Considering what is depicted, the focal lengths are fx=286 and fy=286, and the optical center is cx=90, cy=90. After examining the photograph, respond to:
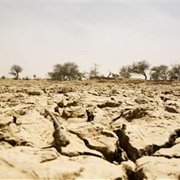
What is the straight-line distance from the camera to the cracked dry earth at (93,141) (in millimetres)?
3217

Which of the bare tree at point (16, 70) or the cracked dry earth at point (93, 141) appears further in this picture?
the bare tree at point (16, 70)

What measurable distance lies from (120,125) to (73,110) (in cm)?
110

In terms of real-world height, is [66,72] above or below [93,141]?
above

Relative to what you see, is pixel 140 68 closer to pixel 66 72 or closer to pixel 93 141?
pixel 66 72

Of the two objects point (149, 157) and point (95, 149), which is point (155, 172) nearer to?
point (149, 157)

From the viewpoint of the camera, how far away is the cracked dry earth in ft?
10.6

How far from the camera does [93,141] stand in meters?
4.38

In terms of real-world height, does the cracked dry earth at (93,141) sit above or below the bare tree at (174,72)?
below

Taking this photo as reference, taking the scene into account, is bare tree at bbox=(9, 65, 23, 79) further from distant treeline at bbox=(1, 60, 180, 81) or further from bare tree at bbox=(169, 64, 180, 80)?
bare tree at bbox=(169, 64, 180, 80)

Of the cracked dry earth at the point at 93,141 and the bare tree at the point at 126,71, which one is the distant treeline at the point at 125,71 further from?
→ the cracked dry earth at the point at 93,141

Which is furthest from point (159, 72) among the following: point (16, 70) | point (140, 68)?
point (16, 70)

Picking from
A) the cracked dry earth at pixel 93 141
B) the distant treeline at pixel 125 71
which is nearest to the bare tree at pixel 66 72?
the distant treeline at pixel 125 71

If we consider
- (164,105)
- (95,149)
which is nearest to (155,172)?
(95,149)

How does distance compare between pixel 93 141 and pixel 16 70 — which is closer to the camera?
pixel 93 141
